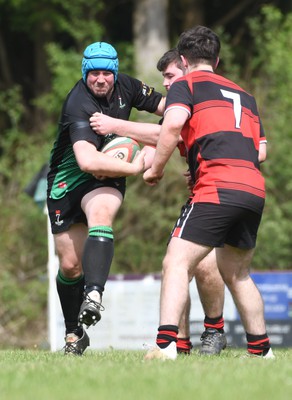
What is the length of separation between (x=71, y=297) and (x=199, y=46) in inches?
88.3

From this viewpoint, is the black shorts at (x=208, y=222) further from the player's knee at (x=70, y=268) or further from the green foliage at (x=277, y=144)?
the green foliage at (x=277, y=144)

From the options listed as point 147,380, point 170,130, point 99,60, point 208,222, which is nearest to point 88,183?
point 99,60

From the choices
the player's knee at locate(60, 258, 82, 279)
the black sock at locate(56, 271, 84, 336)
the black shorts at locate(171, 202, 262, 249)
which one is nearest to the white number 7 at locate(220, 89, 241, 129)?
the black shorts at locate(171, 202, 262, 249)

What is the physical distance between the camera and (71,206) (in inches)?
307

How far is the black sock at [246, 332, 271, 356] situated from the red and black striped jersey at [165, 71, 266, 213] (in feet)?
3.07

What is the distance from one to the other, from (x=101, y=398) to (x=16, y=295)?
16.0 meters

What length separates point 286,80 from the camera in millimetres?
21453

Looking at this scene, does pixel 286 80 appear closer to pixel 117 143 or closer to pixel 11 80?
pixel 11 80

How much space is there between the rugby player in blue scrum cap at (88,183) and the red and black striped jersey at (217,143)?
75 centimetres

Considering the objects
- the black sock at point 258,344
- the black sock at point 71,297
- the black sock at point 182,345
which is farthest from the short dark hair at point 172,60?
the black sock at point 258,344

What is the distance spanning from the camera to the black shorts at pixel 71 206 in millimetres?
7699

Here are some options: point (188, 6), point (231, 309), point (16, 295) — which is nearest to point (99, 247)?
point (231, 309)

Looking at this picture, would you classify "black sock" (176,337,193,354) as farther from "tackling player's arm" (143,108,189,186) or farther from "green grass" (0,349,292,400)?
"tackling player's arm" (143,108,189,186)

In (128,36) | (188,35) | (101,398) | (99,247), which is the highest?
(128,36)
